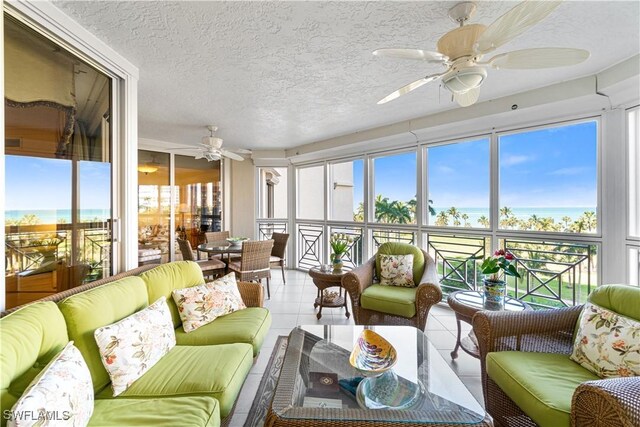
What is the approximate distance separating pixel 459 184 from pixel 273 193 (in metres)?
4.09

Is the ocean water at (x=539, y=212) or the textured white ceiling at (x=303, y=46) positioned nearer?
the textured white ceiling at (x=303, y=46)

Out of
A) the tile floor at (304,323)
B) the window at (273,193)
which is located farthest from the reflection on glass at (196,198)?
the tile floor at (304,323)

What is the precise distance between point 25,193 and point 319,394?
6.58ft

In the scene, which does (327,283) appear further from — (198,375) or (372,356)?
(198,375)

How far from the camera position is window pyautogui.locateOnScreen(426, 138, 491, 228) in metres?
3.32

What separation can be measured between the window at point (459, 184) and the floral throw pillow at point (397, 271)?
1.11 m

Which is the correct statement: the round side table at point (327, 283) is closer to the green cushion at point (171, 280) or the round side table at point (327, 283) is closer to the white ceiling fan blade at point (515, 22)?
A: the green cushion at point (171, 280)

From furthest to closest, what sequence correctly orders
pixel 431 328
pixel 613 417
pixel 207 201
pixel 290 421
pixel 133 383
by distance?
pixel 207 201, pixel 431 328, pixel 133 383, pixel 290 421, pixel 613 417

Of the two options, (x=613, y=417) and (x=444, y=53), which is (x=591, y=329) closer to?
(x=613, y=417)

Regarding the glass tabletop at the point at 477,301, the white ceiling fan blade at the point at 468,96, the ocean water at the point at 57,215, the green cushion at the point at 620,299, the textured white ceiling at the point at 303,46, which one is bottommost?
the glass tabletop at the point at 477,301

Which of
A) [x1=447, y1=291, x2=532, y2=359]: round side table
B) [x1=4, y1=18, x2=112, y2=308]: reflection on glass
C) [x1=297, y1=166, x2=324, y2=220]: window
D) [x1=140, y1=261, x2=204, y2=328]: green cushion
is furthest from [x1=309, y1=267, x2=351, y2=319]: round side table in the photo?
[x1=297, y1=166, x2=324, y2=220]: window

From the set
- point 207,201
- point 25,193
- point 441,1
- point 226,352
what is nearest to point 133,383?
point 226,352

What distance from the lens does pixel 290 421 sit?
110 cm

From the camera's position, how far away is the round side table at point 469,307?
204cm
